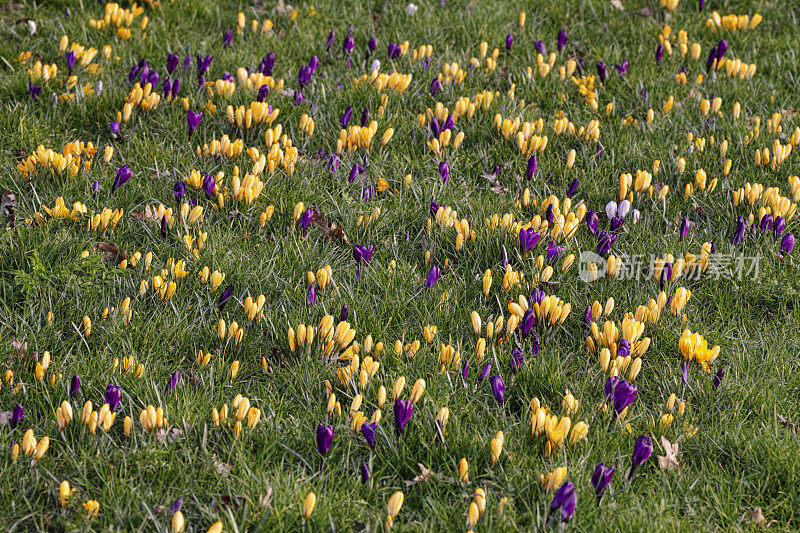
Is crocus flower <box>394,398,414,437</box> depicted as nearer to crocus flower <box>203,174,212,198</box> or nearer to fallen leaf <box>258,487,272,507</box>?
fallen leaf <box>258,487,272,507</box>

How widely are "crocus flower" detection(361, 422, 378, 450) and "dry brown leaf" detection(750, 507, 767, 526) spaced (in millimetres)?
1515

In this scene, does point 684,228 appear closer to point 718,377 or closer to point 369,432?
point 718,377

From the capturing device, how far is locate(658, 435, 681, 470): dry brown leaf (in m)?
3.15

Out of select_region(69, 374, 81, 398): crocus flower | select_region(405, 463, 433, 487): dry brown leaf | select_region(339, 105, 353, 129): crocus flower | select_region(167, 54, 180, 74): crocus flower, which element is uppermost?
select_region(167, 54, 180, 74): crocus flower

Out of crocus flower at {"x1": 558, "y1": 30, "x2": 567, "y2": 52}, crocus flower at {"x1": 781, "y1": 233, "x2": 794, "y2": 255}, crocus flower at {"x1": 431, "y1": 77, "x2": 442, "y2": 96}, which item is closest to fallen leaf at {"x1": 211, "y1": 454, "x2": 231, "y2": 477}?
crocus flower at {"x1": 781, "y1": 233, "x2": 794, "y2": 255}

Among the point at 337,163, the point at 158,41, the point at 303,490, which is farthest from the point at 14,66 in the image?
the point at 303,490

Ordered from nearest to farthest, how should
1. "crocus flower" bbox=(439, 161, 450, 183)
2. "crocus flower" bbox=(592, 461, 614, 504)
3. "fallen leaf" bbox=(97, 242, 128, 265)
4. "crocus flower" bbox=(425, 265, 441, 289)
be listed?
"crocus flower" bbox=(592, 461, 614, 504), "crocus flower" bbox=(425, 265, 441, 289), "fallen leaf" bbox=(97, 242, 128, 265), "crocus flower" bbox=(439, 161, 450, 183)

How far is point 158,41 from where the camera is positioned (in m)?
6.49

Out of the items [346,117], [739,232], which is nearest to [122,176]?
[346,117]

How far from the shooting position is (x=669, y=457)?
3.17 m

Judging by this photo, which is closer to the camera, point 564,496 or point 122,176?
point 564,496

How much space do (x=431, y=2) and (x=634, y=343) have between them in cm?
470

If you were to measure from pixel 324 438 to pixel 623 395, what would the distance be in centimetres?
127

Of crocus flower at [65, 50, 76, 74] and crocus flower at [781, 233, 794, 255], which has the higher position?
crocus flower at [65, 50, 76, 74]
